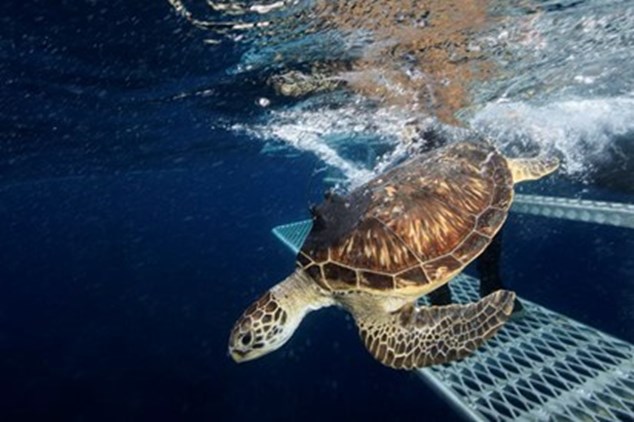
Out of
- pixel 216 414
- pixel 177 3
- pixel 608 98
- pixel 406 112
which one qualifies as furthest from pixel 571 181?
pixel 216 414

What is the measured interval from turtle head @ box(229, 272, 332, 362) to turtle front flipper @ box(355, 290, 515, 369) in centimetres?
55

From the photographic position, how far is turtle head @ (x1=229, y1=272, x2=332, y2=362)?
3.12 meters

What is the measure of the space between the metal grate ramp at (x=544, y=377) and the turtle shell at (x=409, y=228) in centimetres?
Result: 94

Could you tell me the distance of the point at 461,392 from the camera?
10.2ft

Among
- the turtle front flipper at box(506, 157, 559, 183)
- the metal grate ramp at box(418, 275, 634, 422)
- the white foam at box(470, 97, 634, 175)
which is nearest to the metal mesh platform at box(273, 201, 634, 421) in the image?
the metal grate ramp at box(418, 275, 634, 422)

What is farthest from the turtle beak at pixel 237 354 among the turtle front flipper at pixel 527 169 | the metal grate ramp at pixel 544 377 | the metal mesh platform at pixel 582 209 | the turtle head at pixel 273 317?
the metal mesh platform at pixel 582 209

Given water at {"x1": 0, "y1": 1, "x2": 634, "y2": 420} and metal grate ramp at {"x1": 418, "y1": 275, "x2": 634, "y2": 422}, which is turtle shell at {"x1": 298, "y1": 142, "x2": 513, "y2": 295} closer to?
metal grate ramp at {"x1": 418, "y1": 275, "x2": 634, "y2": 422}

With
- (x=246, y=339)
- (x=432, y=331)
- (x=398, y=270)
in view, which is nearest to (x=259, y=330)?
(x=246, y=339)

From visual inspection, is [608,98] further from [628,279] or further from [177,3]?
[177,3]

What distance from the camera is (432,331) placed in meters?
2.90

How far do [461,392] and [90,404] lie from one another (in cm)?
1113

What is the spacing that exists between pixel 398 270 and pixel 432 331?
514mm

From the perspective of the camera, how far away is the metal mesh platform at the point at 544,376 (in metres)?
2.86

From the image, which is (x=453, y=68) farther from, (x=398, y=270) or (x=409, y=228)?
(x=398, y=270)
